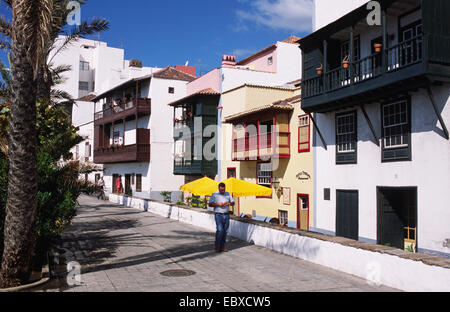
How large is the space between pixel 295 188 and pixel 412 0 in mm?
10046

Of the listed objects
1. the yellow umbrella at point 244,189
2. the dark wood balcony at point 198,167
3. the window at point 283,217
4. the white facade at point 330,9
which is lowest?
the window at point 283,217

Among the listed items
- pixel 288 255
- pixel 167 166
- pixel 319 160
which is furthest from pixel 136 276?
pixel 167 166

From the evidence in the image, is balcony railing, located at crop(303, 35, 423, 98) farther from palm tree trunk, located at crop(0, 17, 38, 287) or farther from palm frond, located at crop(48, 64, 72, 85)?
palm frond, located at crop(48, 64, 72, 85)

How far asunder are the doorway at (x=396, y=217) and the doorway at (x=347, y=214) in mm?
1215

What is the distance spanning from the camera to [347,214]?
17.1 m

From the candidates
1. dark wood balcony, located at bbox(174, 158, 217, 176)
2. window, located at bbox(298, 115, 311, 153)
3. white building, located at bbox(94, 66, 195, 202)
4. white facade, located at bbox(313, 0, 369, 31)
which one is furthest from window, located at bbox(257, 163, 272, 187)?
white building, located at bbox(94, 66, 195, 202)

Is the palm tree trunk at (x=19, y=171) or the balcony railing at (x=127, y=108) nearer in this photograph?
the palm tree trunk at (x=19, y=171)

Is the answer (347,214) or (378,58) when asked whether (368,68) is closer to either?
(378,58)

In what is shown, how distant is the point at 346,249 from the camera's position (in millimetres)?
8781

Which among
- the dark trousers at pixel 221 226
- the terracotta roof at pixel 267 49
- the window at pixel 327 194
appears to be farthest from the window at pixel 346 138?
the terracotta roof at pixel 267 49

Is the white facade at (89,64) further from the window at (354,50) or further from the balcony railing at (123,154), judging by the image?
the window at (354,50)

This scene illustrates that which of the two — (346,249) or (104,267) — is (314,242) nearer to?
(346,249)

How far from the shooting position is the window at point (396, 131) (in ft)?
47.1

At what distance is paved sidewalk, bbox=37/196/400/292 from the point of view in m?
7.61
